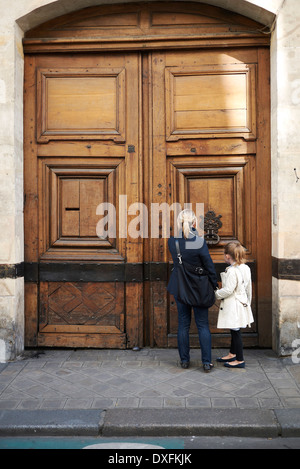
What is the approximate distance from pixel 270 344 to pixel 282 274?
37.5 inches

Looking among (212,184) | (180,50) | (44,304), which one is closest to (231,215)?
(212,184)

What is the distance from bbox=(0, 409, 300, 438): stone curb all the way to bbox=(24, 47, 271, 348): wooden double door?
5.85 ft

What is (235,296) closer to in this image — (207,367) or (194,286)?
(194,286)

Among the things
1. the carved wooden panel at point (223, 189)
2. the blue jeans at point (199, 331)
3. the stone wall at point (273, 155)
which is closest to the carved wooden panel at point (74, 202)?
the stone wall at point (273, 155)

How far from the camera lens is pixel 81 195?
5.33 metres

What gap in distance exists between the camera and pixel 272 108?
5.06 metres

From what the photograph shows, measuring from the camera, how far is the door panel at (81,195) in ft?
17.2

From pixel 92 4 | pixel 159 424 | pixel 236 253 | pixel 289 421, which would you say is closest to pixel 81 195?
pixel 236 253

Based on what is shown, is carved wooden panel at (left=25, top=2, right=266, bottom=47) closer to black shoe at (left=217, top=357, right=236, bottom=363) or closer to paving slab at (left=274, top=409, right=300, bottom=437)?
black shoe at (left=217, top=357, right=236, bottom=363)

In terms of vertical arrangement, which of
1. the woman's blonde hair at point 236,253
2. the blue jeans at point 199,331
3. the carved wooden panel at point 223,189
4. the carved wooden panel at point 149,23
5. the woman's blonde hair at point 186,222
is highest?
the carved wooden panel at point 149,23

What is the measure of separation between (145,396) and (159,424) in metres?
0.52

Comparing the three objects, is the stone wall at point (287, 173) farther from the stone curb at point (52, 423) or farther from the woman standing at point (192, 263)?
the stone curb at point (52, 423)

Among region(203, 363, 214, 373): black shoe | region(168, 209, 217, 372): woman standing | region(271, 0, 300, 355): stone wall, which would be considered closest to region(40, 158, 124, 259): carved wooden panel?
region(168, 209, 217, 372): woman standing

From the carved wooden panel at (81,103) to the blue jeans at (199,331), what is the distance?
2.27 meters
